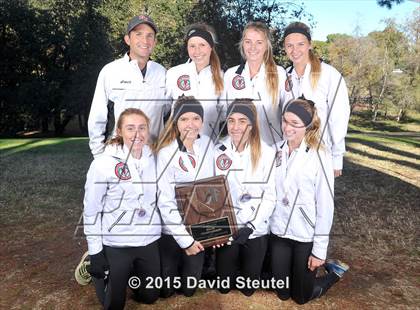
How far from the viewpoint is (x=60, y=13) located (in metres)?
31.8

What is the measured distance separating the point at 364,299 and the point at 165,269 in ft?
7.48

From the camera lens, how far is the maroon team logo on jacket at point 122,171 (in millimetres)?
4102

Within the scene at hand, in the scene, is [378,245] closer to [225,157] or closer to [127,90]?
[225,157]

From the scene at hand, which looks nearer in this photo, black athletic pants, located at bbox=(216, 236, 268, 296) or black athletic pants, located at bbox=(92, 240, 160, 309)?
black athletic pants, located at bbox=(92, 240, 160, 309)

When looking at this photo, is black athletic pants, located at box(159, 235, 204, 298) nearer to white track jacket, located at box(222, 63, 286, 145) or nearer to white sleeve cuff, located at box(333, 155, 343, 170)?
white track jacket, located at box(222, 63, 286, 145)

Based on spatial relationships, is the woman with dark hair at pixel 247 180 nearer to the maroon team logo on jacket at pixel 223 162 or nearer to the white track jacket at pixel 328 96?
the maroon team logo on jacket at pixel 223 162

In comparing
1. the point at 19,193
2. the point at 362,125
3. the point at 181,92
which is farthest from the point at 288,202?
the point at 362,125

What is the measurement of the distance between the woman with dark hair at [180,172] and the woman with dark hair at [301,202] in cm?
82

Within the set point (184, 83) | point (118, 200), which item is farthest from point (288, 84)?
point (118, 200)

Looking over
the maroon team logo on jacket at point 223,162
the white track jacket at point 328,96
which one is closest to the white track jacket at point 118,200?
the maroon team logo on jacket at point 223,162

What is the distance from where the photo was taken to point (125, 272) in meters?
4.17

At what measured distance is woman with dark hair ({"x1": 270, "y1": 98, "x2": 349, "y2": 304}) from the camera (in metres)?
4.27

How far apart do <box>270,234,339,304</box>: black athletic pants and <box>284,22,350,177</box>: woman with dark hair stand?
128 centimetres

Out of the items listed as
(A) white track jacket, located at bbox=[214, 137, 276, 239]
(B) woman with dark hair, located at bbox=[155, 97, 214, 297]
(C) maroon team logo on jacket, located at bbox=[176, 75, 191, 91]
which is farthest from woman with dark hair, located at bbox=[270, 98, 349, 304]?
(C) maroon team logo on jacket, located at bbox=[176, 75, 191, 91]
